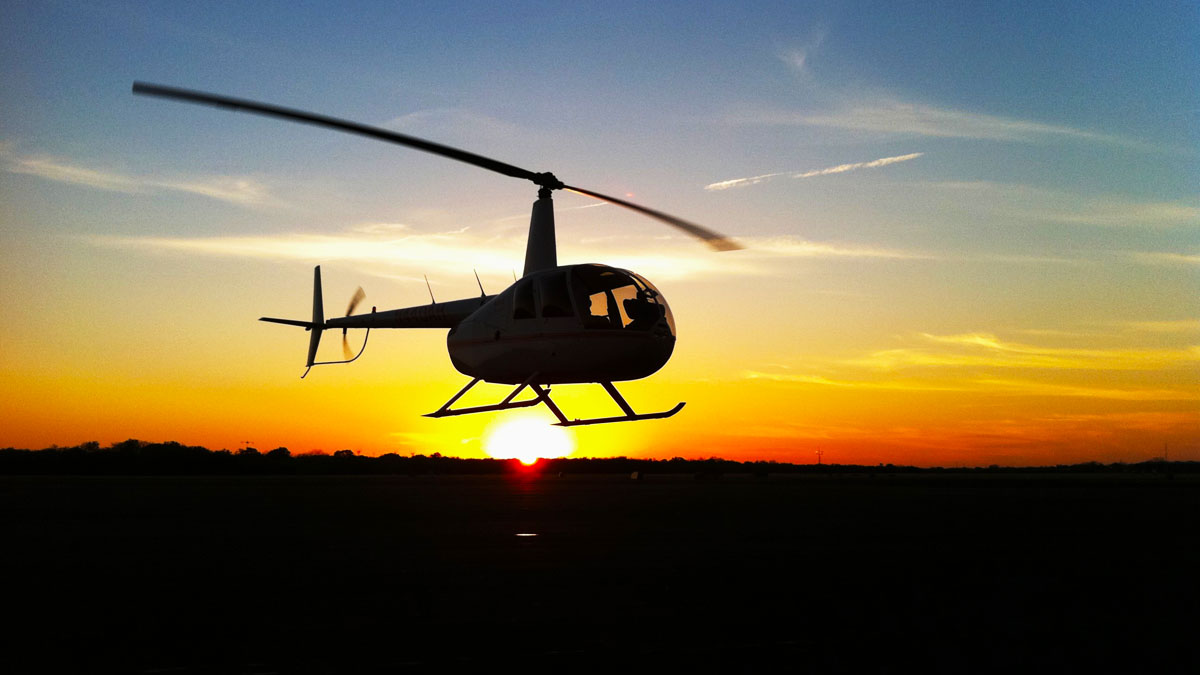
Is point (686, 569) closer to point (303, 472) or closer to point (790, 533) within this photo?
point (790, 533)

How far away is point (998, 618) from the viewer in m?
10.6

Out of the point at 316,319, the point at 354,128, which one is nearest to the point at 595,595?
the point at 354,128

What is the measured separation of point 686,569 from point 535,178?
20508 mm

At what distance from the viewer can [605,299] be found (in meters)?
29.1

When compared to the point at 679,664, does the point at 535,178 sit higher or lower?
higher

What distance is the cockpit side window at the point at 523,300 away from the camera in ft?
99.1

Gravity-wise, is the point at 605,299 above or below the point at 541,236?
below

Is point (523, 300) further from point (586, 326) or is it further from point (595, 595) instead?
point (595, 595)

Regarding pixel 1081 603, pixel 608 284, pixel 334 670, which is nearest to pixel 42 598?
pixel 334 670

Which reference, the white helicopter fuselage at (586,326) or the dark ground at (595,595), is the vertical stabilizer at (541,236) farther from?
the dark ground at (595,595)

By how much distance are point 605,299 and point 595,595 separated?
58.0ft

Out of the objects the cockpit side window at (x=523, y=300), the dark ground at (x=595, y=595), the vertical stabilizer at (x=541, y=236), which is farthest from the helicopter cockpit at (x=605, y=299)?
the dark ground at (x=595, y=595)

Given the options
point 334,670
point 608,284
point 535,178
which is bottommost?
point 334,670

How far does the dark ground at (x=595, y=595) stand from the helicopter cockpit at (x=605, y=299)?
6714 mm
